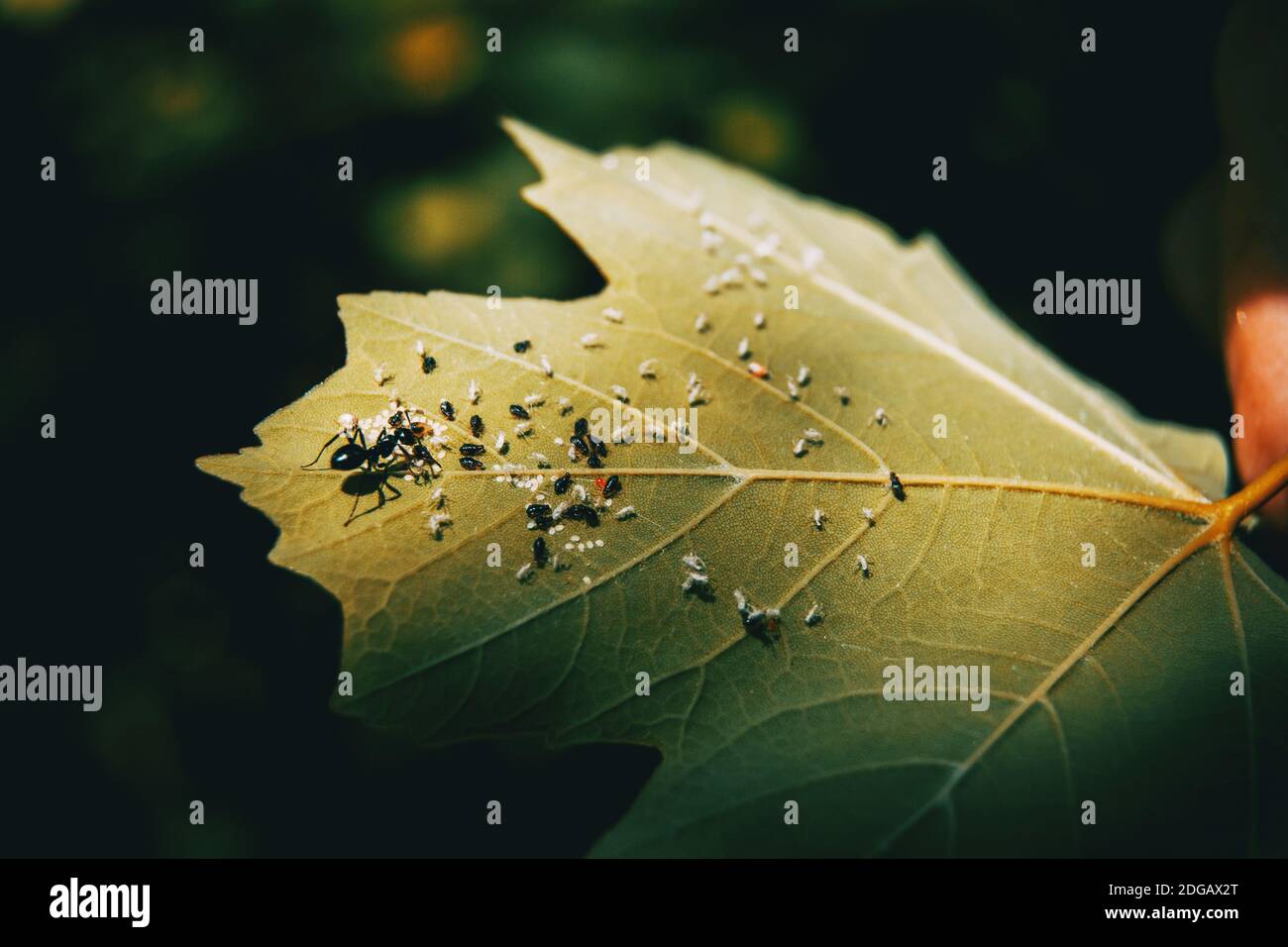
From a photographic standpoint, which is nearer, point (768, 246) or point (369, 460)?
point (369, 460)

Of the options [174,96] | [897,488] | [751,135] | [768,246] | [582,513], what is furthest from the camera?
[751,135]

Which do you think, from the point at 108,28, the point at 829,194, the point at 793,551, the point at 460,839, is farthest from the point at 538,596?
the point at 108,28

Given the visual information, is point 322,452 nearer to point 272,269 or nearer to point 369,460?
point 369,460

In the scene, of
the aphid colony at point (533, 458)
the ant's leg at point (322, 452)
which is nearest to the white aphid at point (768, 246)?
the aphid colony at point (533, 458)

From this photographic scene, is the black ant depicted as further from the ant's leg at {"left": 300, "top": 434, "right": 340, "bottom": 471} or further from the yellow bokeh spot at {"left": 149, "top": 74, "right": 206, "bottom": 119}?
the yellow bokeh spot at {"left": 149, "top": 74, "right": 206, "bottom": 119}

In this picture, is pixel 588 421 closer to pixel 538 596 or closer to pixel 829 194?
pixel 538 596

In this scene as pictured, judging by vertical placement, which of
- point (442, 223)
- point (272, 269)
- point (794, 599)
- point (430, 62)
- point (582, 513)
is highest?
point (430, 62)

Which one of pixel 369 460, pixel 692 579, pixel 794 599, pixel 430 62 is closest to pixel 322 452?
pixel 369 460

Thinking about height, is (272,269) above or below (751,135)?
below
